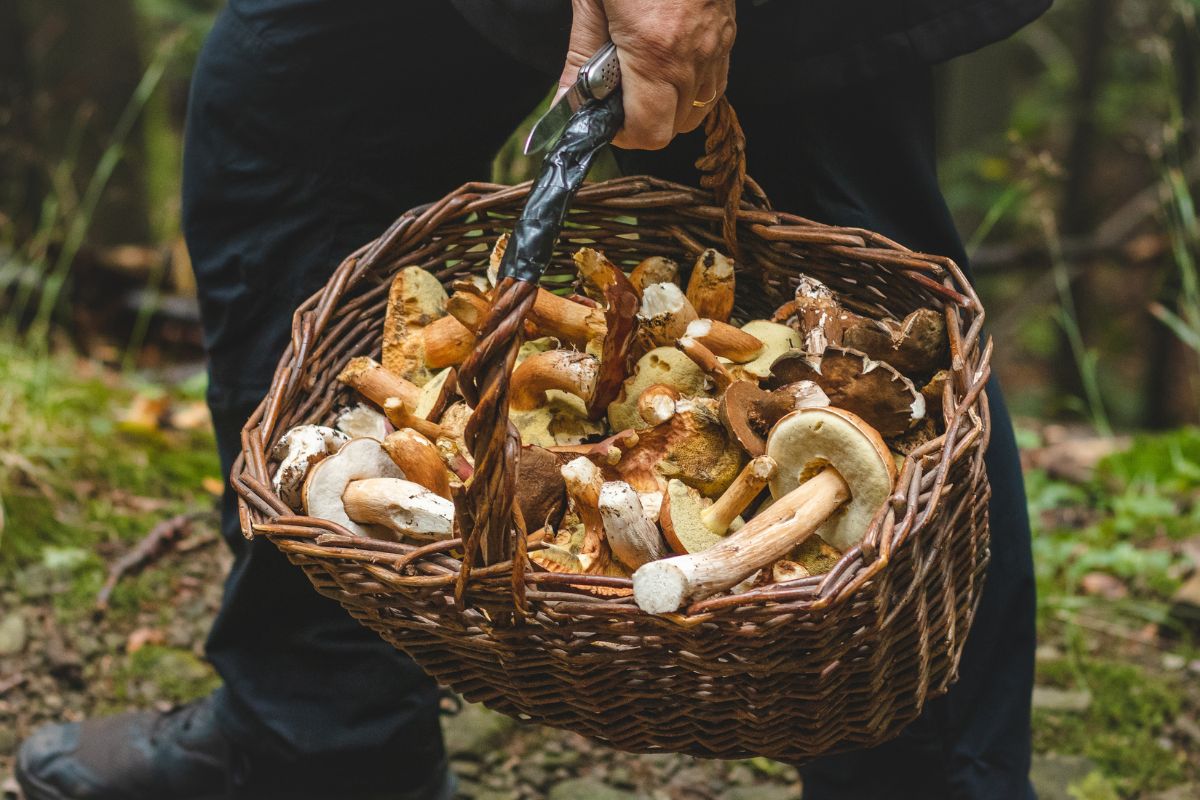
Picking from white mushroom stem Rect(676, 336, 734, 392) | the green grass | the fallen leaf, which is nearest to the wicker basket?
white mushroom stem Rect(676, 336, 734, 392)

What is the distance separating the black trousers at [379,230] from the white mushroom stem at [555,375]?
41 centimetres

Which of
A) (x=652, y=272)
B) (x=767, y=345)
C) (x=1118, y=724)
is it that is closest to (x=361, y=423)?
(x=652, y=272)

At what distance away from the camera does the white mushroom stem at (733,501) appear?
3.66ft

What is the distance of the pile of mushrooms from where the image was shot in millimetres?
1043

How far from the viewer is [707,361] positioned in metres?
1.26

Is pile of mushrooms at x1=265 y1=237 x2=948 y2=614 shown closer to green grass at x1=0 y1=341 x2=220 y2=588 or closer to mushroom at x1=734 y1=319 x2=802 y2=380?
mushroom at x1=734 y1=319 x2=802 y2=380

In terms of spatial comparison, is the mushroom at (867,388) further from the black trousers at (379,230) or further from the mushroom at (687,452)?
the black trousers at (379,230)

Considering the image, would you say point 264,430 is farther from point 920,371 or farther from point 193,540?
point 193,540

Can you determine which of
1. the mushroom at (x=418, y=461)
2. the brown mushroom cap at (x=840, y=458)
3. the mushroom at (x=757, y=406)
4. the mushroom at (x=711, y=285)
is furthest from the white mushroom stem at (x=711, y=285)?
the mushroom at (x=418, y=461)

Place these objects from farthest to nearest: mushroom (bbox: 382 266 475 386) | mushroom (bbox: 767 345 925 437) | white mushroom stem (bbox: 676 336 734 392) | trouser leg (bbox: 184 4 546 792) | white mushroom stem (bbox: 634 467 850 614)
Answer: trouser leg (bbox: 184 4 546 792)
mushroom (bbox: 382 266 475 386)
white mushroom stem (bbox: 676 336 734 392)
mushroom (bbox: 767 345 925 437)
white mushroom stem (bbox: 634 467 850 614)

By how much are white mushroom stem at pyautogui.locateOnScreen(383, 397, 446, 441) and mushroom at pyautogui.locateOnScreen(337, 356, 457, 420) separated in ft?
0.08

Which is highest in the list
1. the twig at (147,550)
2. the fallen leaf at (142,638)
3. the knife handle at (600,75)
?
the knife handle at (600,75)

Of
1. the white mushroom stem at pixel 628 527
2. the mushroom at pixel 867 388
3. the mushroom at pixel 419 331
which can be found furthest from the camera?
the mushroom at pixel 419 331

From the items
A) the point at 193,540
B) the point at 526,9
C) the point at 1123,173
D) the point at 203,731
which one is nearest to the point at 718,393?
the point at 526,9
